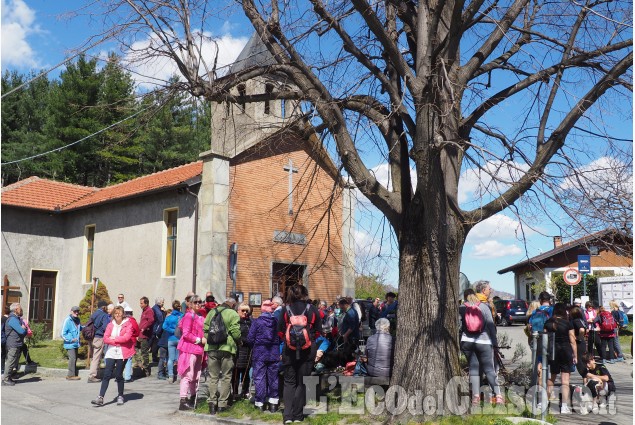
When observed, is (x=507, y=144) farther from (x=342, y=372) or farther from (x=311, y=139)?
(x=342, y=372)

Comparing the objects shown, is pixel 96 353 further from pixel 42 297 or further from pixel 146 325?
pixel 42 297

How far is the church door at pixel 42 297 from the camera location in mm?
24016

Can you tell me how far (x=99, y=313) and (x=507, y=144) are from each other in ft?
33.3

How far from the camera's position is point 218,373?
401 inches

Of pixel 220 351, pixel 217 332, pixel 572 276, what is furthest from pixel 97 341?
pixel 572 276

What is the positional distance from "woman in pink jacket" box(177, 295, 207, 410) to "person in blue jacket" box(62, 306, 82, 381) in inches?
193

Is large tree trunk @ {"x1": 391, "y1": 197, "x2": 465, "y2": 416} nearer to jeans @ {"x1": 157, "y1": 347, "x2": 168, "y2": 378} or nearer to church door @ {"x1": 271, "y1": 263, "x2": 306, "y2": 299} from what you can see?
jeans @ {"x1": 157, "y1": 347, "x2": 168, "y2": 378}

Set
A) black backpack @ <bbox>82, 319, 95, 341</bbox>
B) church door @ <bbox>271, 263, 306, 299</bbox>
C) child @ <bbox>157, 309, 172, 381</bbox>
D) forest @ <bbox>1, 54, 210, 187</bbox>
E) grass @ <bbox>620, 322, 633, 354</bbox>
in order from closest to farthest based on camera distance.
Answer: child @ <bbox>157, 309, 172, 381</bbox> < black backpack @ <bbox>82, 319, 95, 341</bbox> < church door @ <bbox>271, 263, 306, 299</bbox> < grass @ <bbox>620, 322, 633, 354</bbox> < forest @ <bbox>1, 54, 210, 187</bbox>

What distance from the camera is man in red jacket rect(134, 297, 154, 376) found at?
14.6 meters

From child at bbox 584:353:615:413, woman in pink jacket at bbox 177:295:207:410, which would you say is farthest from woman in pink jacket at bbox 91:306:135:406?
child at bbox 584:353:615:413

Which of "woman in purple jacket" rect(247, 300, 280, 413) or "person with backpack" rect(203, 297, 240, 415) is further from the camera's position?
"person with backpack" rect(203, 297, 240, 415)

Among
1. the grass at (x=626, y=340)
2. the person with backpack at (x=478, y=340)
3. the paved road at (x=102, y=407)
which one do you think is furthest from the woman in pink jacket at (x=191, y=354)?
the grass at (x=626, y=340)

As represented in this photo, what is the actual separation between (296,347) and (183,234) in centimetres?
1103

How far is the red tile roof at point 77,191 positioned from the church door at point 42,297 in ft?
8.78
